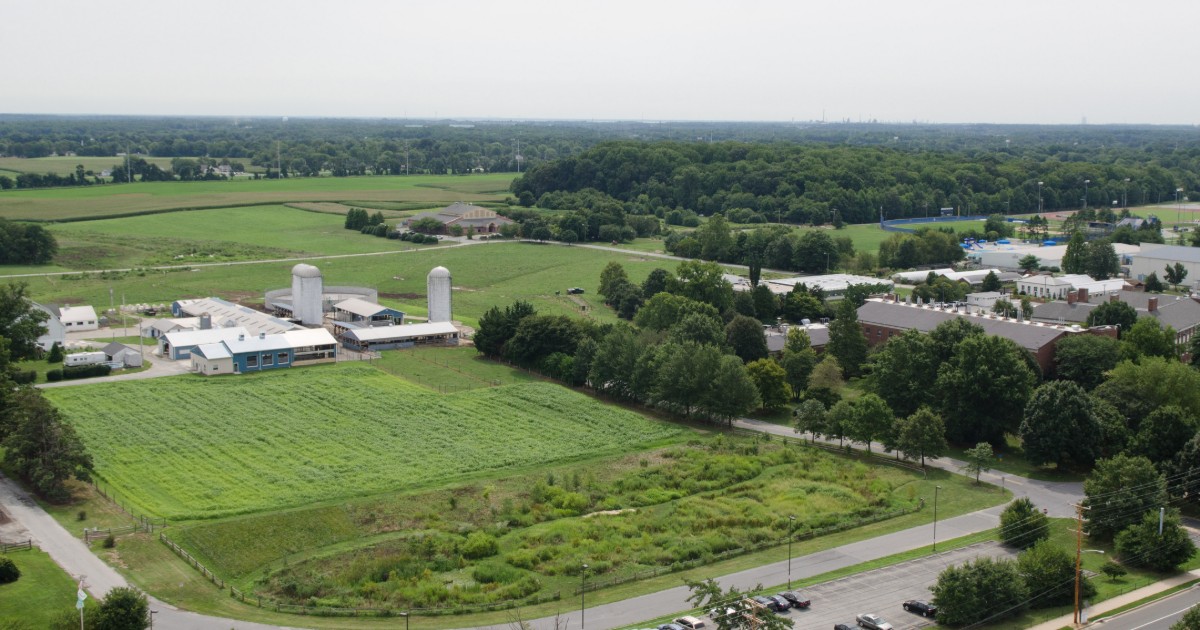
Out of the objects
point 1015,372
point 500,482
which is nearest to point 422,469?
point 500,482

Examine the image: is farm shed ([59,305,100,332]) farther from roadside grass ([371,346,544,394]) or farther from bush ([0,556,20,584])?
bush ([0,556,20,584])

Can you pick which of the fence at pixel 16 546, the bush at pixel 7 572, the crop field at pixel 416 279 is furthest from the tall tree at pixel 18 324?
the bush at pixel 7 572

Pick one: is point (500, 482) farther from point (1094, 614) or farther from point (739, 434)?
point (1094, 614)

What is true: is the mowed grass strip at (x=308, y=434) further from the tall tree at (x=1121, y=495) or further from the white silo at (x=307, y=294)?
the tall tree at (x=1121, y=495)

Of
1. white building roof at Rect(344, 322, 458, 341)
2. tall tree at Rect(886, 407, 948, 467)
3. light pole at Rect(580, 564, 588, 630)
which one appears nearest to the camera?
light pole at Rect(580, 564, 588, 630)

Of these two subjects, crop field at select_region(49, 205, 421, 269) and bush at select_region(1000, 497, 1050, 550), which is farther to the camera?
crop field at select_region(49, 205, 421, 269)

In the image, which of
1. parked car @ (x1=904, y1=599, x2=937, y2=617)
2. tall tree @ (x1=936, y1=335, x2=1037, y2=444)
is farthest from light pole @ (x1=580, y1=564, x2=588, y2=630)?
tall tree @ (x1=936, y1=335, x2=1037, y2=444)
